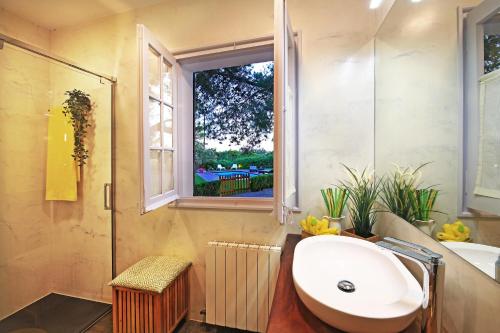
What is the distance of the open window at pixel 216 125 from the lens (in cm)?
142

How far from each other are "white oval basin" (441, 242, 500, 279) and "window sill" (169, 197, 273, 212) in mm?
984

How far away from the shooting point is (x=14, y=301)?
1.67 metres

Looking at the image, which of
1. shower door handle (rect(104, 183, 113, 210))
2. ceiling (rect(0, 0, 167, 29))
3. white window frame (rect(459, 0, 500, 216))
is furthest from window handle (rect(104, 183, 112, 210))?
white window frame (rect(459, 0, 500, 216))

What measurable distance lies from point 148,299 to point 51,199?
1329 mm

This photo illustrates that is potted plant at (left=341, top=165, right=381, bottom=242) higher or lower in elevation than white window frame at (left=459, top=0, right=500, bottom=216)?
lower

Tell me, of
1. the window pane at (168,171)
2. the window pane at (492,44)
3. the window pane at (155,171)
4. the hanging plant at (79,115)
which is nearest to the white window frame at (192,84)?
the window pane at (168,171)

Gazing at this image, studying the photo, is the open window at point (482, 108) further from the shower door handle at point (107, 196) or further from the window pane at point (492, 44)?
the shower door handle at point (107, 196)

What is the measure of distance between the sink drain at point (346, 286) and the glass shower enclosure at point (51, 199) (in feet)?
6.06

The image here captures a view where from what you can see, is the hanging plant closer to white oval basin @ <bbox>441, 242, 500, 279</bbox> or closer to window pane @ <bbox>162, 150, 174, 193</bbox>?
window pane @ <bbox>162, 150, 174, 193</bbox>

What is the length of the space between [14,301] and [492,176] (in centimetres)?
300

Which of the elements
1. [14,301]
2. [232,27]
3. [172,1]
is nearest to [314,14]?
[232,27]

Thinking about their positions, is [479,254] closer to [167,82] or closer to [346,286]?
[346,286]

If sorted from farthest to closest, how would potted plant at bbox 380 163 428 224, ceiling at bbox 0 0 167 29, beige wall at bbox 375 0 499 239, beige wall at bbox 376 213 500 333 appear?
ceiling at bbox 0 0 167 29 → potted plant at bbox 380 163 428 224 → beige wall at bbox 375 0 499 239 → beige wall at bbox 376 213 500 333

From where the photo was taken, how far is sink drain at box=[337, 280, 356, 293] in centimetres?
76
